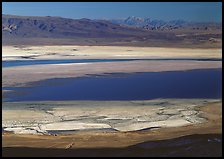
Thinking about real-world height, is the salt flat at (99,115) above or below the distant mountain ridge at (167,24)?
below

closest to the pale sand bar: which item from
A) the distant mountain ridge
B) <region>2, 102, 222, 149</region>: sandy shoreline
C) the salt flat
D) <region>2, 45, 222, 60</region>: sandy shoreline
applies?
the salt flat

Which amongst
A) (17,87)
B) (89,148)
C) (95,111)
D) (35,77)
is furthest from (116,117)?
(35,77)

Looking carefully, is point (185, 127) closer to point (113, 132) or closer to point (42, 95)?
point (113, 132)

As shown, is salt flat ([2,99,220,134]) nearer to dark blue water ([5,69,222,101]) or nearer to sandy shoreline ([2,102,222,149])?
sandy shoreline ([2,102,222,149])

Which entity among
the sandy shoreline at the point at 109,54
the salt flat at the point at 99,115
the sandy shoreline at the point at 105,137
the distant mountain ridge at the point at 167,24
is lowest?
the sandy shoreline at the point at 105,137

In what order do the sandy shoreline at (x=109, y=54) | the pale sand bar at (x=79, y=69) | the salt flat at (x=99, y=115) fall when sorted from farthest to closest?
the sandy shoreline at (x=109, y=54) → the pale sand bar at (x=79, y=69) → the salt flat at (x=99, y=115)

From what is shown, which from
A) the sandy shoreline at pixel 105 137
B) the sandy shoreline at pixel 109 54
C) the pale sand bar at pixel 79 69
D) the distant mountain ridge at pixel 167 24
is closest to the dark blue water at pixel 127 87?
the pale sand bar at pixel 79 69

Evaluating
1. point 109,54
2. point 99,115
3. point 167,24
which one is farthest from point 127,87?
point 167,24

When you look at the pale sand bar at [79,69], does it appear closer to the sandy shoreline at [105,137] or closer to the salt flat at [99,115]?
the salt flat at [99,115]
